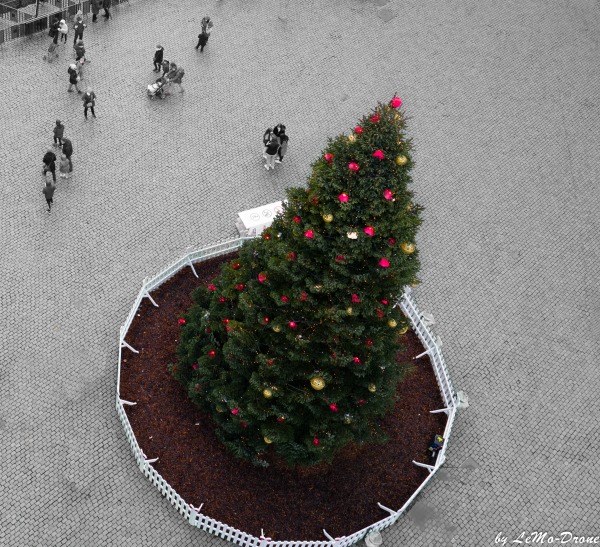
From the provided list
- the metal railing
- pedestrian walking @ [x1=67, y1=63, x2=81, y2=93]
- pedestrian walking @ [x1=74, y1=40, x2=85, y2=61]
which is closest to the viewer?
pedestrian walking @ [x1=67, y1=63, x2=81, y2=93]

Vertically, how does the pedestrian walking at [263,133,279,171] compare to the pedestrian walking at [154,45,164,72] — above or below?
below

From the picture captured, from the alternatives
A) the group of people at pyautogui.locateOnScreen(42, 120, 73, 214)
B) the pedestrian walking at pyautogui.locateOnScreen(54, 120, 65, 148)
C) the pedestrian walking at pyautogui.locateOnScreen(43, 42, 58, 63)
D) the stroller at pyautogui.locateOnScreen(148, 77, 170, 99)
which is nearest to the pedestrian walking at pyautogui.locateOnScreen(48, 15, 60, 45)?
the pedestrian walking at pyautogui.locateOnScreen(43, 42, 58, 63)

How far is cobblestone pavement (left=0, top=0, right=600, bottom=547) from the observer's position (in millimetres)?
15625

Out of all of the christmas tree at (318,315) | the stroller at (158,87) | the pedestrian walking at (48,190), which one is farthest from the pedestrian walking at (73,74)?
the christmas tree at (318,315)

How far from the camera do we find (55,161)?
20.6 meters

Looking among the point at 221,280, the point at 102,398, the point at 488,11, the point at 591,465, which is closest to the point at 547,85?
the point at 488,11

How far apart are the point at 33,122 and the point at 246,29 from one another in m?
8.51

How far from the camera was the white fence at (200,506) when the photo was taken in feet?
47.3

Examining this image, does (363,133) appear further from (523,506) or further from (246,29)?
(246,29)

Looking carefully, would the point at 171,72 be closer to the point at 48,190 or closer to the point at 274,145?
the point at 274,145

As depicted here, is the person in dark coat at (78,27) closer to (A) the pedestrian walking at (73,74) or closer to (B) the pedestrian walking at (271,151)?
(A) the pedestrian walking at (73,74)

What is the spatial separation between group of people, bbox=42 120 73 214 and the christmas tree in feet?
19.3

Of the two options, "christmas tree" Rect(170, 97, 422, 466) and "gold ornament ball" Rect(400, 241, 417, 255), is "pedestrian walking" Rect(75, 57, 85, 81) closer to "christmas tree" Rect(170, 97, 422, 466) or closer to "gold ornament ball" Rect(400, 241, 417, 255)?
"christmas tree" Rect(170, 97, 422, 466)

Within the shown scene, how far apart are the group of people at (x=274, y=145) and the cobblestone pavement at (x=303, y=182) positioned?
0.38m
